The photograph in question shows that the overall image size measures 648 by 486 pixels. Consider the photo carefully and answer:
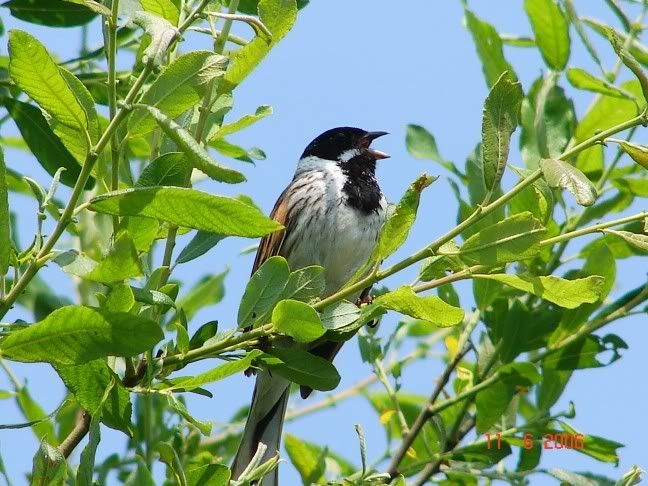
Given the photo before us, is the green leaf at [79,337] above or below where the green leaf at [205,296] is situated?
above

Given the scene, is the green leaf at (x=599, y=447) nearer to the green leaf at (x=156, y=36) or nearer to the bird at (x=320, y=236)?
the bird at (x=320, y=236)

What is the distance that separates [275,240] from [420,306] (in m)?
1.96

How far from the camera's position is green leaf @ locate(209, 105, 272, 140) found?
2254 millimetres

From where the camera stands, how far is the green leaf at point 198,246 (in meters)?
2.28

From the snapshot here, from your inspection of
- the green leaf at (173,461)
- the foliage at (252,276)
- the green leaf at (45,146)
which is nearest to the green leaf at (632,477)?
the foliage at (252,276)

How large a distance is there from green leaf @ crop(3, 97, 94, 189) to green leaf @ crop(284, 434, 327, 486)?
99 centimetres

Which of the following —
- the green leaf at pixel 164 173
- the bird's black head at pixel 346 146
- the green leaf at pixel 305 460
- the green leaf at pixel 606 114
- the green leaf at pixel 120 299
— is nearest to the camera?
the green leaf at pixel 120 299

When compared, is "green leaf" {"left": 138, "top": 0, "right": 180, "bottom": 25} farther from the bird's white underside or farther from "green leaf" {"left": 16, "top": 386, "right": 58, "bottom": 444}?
the bird's white underside

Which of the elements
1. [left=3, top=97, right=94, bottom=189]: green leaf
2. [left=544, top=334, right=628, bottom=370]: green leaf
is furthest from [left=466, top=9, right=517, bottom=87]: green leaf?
[left=3, top=97, right=94, bottom=189]: green leaf

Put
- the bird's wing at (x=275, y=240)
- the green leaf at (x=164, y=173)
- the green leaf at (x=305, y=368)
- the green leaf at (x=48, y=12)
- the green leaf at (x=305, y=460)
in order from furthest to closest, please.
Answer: the bird's wing at (x=275, y=240)
the green leaf at (x=305, y=460)
the green leaf at (x=48, y=12)
the green leaf at (x=305, y=368)
the green leaf at (x=164, y=173)

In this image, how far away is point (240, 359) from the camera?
191cm

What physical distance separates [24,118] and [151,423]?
0.75 m

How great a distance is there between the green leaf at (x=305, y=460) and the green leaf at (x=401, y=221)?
112cm

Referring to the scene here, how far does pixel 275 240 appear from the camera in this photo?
12.7 feet
